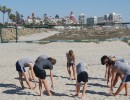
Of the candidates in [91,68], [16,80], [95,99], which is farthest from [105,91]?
[91,68]

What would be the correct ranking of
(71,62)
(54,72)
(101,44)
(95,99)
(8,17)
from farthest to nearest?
(8,17) < (101,44) < (54,72) < (71,62) < (95,99)

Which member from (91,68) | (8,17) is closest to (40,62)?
(91,68)

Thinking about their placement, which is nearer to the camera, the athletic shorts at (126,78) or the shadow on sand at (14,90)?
the athletic shorts at (126,78)

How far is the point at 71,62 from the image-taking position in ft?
38.2

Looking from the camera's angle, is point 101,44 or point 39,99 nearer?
point 39,99

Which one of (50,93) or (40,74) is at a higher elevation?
(40,74)

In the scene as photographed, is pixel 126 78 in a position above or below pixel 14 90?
above

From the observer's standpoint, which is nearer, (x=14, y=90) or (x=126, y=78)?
(x=126, y=78)

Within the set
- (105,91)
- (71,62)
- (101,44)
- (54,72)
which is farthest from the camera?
(101,44)

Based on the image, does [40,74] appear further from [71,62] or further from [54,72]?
[54,72]

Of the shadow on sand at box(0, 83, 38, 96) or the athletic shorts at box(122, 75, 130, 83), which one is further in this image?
the shadow on sand at box(0, 83, 38, 96)

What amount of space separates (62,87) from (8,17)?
94.9 metres

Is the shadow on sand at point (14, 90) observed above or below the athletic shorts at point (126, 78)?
below

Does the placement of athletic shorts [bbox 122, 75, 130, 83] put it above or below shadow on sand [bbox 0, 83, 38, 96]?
above
